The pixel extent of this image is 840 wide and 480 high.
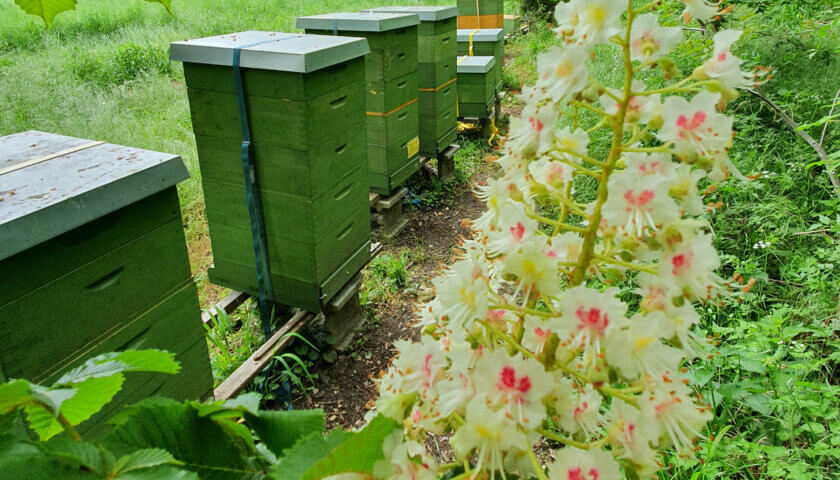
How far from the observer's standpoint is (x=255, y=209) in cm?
269

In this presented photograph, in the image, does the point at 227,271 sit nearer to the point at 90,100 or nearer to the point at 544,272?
the point at 544,272

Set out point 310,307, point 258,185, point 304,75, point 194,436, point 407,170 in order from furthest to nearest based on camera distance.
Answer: point 407,170 < point 310,307 < point 258,185 < point 304,75 < point 194,436

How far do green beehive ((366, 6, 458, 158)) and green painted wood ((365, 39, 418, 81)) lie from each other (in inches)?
26.1

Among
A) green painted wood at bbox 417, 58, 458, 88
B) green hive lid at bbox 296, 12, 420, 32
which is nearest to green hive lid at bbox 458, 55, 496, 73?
green painted wood at bbox 417, 58, 458, 88

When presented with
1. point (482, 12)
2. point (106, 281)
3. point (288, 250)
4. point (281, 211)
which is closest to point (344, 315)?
point (288, 250)

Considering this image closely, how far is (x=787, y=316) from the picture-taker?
8.82ft

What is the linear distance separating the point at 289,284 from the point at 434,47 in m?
2.98

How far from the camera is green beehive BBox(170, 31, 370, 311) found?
2455mm

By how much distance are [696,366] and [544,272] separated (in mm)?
2193

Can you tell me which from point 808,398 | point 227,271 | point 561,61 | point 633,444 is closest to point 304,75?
point 227,271

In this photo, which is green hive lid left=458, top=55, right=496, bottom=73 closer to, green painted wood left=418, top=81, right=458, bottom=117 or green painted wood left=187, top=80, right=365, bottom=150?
green painted wood left=418, top=81, right=458, bottom=117

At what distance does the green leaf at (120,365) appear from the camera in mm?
409

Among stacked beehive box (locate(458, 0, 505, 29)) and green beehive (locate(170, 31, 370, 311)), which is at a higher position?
stacked beehive box (locate(458, 0, 505, 29))

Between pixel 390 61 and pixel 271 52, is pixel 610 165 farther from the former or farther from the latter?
pixel 390 61
